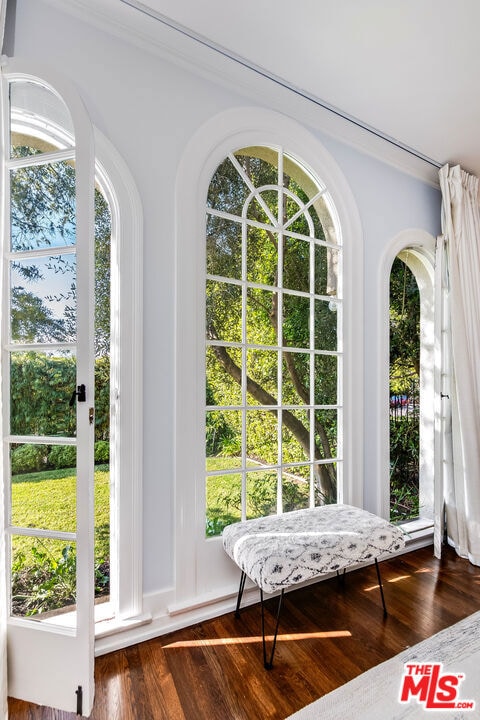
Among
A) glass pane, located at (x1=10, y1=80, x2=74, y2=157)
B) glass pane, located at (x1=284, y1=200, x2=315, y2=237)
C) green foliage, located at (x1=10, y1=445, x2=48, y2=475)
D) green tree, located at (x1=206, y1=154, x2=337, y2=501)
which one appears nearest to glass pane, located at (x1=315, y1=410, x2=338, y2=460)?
green tree, located at (x1=206, y1=154, x2=337, y2=501)

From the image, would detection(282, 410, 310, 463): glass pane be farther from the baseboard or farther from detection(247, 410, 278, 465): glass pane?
the baseboard

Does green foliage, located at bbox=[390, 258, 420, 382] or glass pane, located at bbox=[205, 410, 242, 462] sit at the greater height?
green foliage, located at bbox=[390, 258, 420, 382]

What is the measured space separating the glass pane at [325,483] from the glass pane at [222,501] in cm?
53

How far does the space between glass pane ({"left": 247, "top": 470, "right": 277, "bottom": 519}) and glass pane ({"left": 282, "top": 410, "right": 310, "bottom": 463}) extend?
0.46ft

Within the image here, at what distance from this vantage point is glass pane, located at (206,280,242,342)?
1884 mm

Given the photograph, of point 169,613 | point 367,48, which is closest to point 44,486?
point 169,613

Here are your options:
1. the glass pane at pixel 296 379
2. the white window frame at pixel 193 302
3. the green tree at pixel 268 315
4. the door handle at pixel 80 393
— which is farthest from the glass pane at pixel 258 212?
the door handle at pixel 80 393

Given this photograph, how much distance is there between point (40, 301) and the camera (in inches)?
52.4

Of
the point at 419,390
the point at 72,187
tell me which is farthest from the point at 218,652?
the point at 419,390

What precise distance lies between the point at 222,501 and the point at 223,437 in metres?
0.33

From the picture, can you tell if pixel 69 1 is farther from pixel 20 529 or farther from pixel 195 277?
pixel 20 529

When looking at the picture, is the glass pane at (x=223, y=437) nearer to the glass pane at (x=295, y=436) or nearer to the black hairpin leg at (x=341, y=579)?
the glass pane at (x=295, y=436)

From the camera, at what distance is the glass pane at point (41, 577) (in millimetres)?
1301

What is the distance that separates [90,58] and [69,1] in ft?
0.65
